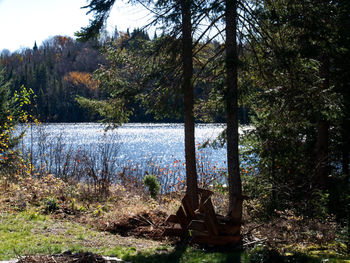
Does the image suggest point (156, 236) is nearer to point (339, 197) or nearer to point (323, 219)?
point (323, 219)

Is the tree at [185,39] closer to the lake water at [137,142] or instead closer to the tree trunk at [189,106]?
the tree trunk at [189,106]

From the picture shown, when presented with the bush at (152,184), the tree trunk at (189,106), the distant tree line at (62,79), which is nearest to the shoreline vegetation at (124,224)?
the bush at (152,184)

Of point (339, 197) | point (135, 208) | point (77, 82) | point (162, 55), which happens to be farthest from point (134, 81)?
point (77, 82)

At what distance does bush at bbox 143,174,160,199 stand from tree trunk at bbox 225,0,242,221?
396cm

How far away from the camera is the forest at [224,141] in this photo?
21.8ft

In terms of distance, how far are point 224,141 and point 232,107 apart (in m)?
1.48

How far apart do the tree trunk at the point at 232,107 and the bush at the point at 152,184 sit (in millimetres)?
3964

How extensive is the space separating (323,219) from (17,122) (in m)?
10.2

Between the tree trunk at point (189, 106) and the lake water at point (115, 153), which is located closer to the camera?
the tree trunk at point (189, 106)

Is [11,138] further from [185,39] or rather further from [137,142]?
[137,142]

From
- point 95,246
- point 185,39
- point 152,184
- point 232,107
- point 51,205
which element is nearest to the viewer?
point 95,246

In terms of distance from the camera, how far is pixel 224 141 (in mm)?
8062

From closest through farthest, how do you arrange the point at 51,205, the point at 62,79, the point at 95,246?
the point at 95,246 < the point at 51,205 < the point at 62,79

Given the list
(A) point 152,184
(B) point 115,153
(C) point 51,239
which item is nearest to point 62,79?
(B) point 115,153
